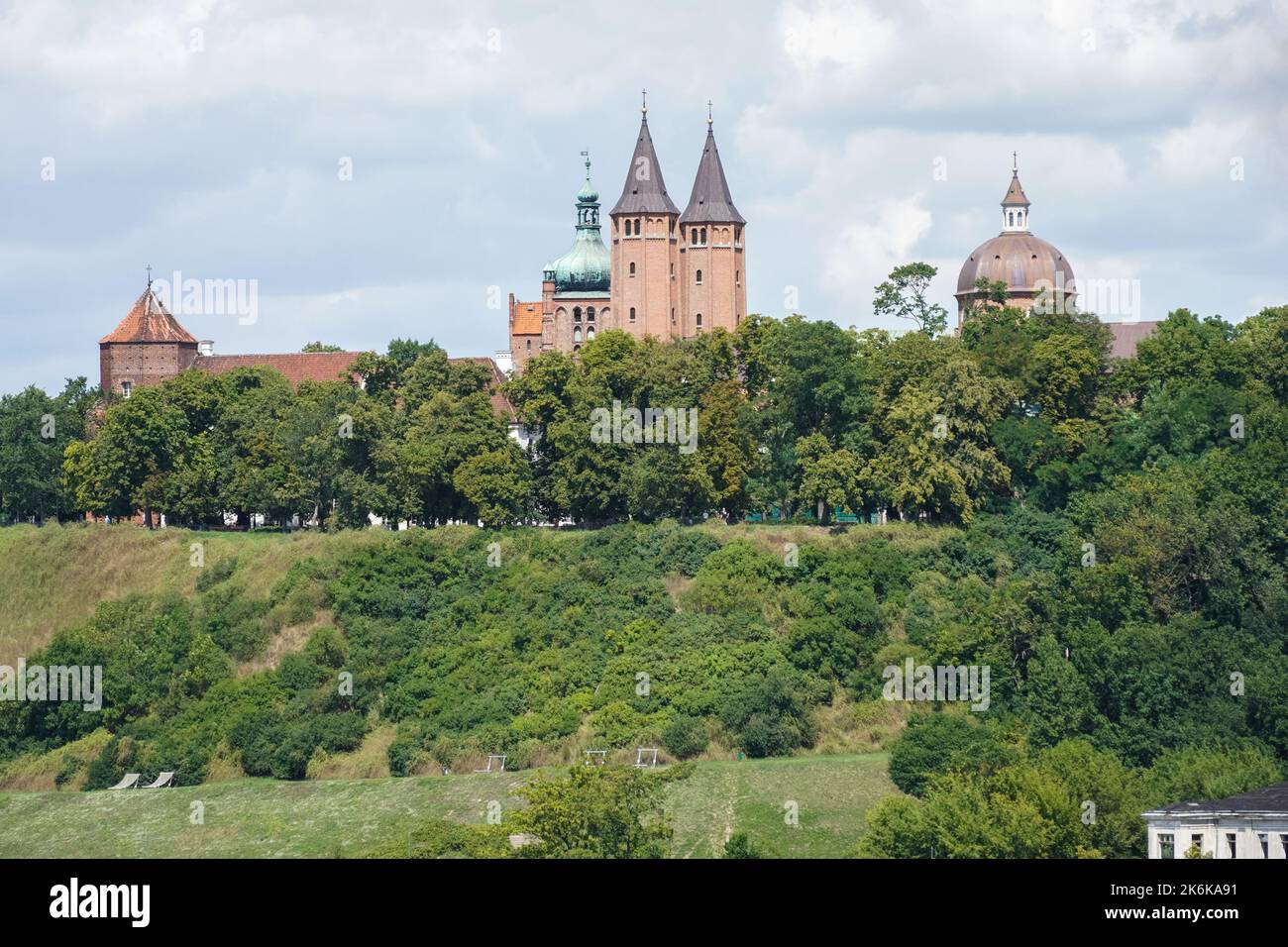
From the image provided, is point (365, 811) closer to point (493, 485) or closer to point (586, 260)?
point (493, 485)

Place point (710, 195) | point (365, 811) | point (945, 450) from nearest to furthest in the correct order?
1. point (365, 811)
2. point (945, 450)
3. point (710, 195)

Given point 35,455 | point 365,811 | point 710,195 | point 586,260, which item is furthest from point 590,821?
point 586,260

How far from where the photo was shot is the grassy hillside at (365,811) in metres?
50.4

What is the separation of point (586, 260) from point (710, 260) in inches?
762

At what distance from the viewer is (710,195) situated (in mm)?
103938

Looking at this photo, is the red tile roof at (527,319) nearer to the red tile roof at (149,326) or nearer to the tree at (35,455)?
the red tile roof at (149,326)

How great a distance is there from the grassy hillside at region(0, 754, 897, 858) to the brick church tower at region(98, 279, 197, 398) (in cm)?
5593

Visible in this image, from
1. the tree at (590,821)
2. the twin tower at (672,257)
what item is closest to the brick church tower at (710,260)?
the twin tower at (672,257)

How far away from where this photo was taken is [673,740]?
186 ft

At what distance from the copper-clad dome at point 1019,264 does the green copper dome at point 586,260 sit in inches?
900

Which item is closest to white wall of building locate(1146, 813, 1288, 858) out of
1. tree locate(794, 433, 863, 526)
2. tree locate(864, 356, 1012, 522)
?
tree locate(864, 356, 1012, 522)

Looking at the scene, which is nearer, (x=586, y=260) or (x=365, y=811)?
(x=365, y=811)

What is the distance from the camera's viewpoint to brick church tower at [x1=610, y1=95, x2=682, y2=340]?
346 ft
